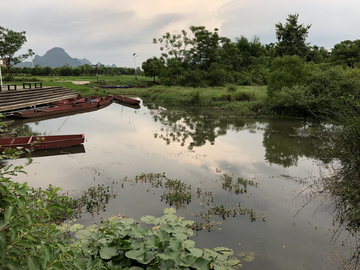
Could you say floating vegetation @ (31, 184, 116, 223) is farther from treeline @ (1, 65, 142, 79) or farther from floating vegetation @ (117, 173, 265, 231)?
treeline @ (1, 65, 142, 79)

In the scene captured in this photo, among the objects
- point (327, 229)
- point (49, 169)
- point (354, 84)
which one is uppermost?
point (354, 84)

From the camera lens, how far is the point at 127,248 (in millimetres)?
3465

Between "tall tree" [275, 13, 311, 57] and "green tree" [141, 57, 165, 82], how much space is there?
20.7 metres

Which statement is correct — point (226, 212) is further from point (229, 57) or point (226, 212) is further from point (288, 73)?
point (229, 57)

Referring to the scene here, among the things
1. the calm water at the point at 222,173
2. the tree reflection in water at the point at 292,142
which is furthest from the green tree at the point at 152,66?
the calm water at the point at 222,173

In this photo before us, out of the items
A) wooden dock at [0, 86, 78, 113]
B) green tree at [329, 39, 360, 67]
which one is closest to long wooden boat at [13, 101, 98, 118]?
wooden dock at [0, 86, 78, 113]

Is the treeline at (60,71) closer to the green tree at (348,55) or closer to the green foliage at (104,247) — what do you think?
the green tree at (348,55)

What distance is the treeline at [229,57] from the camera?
36844mm

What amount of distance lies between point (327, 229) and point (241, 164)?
4.05 m

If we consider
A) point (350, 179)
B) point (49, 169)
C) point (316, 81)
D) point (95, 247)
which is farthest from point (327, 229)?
point (316, 81)

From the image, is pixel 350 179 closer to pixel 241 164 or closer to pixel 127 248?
pixel 241 164

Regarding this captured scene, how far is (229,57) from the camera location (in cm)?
4341

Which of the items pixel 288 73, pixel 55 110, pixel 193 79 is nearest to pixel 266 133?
pixel 288 73

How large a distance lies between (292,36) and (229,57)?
10.4 metres
